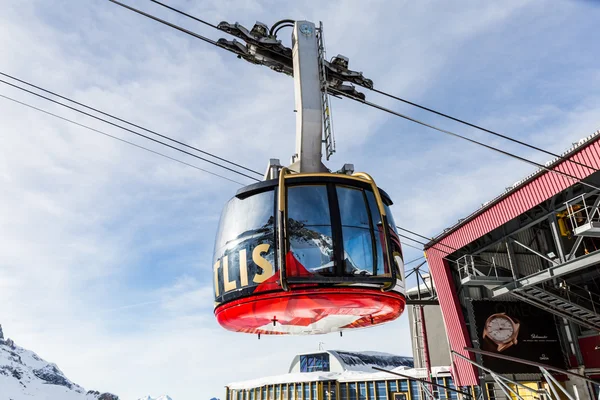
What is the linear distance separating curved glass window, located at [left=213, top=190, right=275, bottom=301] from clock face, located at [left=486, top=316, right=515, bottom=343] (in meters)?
21.1

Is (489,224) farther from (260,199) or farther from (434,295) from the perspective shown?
(260,199)

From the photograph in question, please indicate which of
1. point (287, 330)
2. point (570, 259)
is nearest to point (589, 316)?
point (570, 259)

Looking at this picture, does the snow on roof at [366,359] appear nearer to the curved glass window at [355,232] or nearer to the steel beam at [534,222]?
the steel beam at [534,222]

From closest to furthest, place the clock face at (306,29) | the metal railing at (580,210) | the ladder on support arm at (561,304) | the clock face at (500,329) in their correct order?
the clock face at (306,29), the metal railing at (580,210), the ladder on support arm at (561,304), the clock face at (500,329)

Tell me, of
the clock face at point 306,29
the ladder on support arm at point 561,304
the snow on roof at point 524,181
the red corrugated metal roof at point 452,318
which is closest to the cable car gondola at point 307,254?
the clock face at point 306,29

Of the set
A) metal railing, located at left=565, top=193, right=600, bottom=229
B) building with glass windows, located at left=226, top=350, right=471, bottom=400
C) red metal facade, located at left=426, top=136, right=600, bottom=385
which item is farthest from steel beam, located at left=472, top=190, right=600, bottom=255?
building with glass windows, located at left=226, top=350, right=471, bottom=400

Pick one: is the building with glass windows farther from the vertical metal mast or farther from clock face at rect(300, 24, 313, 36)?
clock face at rect(300, 24, 313, 36)

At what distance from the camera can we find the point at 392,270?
5719 mm

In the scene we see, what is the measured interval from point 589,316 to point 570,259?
5.82 meters

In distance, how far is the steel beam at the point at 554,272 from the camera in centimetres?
1664

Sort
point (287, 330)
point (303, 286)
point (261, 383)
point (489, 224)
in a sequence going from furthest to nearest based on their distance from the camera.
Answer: point (261, 383) < point (489, 224) < point (287, 330) < point (303, 286)

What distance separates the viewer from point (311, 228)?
5.60 meters

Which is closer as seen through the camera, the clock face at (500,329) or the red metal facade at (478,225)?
the red metal facade at (478,225)

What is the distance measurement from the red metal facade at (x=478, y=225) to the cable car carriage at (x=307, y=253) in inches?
517
